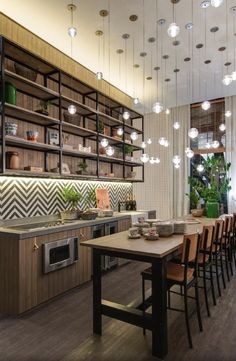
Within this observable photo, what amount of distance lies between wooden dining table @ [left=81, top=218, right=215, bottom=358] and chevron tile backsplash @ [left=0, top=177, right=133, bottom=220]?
147cm

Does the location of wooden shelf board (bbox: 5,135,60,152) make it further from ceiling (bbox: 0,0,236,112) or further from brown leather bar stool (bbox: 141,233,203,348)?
brown leather bar stool (bbox: 141,233,203,348)

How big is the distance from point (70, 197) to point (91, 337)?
90.5 inches

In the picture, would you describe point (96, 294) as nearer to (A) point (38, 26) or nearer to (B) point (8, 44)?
(B) point (8, 44)

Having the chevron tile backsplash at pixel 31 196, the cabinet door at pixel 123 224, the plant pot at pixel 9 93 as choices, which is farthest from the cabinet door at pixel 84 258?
the plant pot at pixel 9 93

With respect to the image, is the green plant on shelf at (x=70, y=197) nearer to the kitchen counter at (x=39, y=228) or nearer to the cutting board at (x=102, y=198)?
the kitchen counter at (x=39, y=228)

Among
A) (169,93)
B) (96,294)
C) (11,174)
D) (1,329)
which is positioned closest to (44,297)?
(1,329)

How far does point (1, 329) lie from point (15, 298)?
32 cm

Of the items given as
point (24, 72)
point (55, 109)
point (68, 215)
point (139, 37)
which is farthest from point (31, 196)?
point (139, 37)

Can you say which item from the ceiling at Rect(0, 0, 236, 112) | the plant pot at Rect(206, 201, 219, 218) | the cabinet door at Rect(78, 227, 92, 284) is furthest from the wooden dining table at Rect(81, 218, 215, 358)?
the ceiling at Rect(0, 0, 236, 112)

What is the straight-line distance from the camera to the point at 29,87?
3.60 m

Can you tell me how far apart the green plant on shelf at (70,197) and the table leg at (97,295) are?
1.88 m

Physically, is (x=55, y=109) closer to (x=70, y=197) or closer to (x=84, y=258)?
(x=70, y=197)

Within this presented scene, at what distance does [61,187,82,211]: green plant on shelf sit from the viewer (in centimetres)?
435

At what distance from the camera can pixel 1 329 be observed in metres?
2.59
